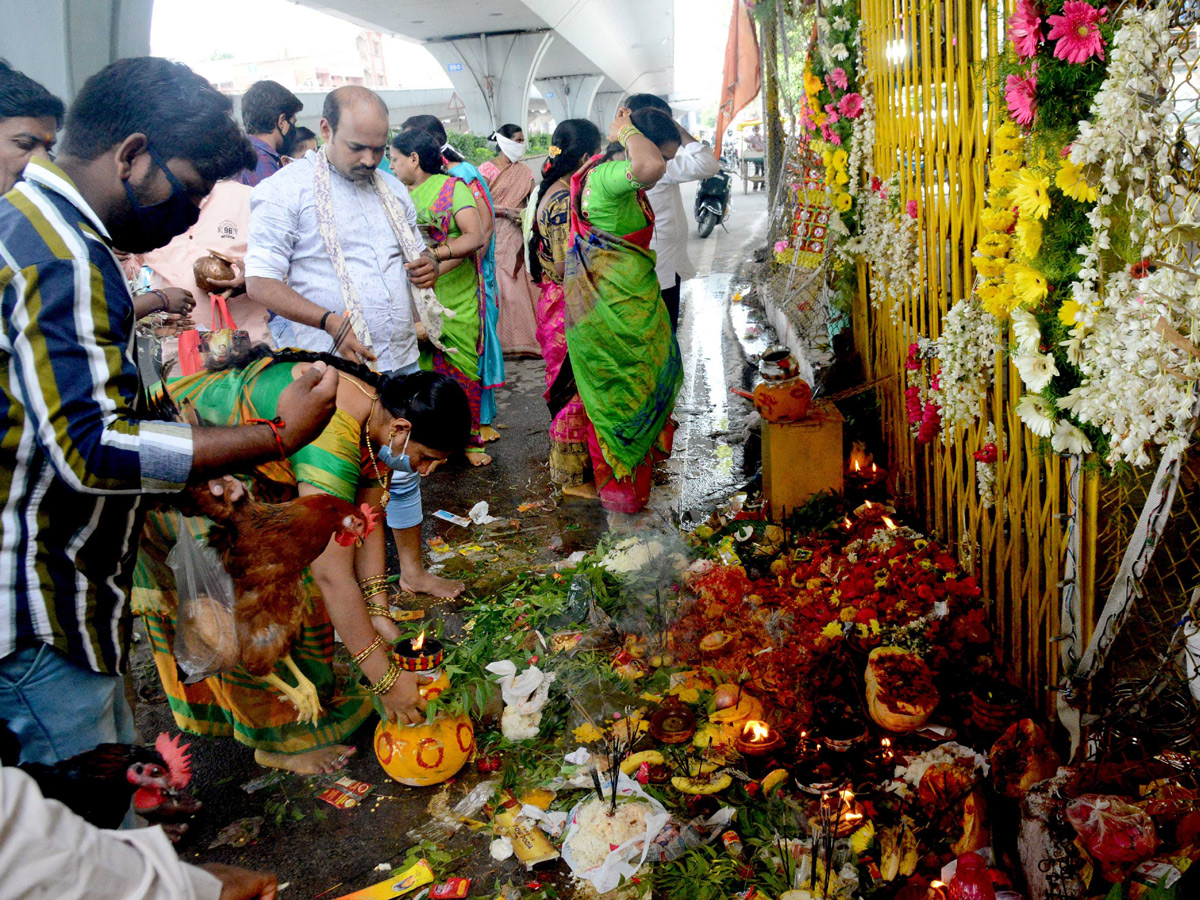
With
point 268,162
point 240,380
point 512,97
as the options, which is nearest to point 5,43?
point 268,162

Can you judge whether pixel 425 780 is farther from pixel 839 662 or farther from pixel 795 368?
pixel 795 368

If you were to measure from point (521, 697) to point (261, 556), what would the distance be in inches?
40.8

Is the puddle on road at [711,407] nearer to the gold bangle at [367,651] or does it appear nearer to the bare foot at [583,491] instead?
the bare foot at [583,491]

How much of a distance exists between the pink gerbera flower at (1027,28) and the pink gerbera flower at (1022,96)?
61 mm

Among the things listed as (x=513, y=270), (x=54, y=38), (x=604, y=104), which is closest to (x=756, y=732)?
(x=54, y=38)

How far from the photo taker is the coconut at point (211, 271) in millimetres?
3626

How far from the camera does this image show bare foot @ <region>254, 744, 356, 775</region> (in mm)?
2953

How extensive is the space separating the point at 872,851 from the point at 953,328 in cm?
171

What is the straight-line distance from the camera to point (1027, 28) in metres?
2.21

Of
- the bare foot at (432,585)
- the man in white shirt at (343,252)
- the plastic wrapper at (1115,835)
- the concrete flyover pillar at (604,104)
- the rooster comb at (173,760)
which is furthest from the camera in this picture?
the concrete flyover pillar at (604,104)

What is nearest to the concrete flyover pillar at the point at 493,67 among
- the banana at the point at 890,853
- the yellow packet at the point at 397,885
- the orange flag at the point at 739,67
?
the orange flag at the point at 739,67

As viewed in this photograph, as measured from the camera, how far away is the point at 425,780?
9.18ft

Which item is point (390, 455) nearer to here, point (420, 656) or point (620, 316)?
point (420, 656)

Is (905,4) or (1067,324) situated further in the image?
(905,4)
